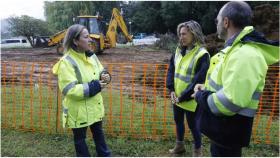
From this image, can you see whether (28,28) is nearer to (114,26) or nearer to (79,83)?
(114,26)

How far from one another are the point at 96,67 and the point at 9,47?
2905 centimetres

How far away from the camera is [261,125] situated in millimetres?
5898

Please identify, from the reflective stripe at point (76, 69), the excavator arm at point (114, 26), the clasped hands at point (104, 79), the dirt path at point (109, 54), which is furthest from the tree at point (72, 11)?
the reflective stripe at point (76, 69)

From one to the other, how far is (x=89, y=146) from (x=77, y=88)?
181 centimetres

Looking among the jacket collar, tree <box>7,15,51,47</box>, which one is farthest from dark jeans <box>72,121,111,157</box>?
tree <box>7,15,51,47</box>

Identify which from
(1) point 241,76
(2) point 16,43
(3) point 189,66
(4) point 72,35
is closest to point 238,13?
(1) point 241,76

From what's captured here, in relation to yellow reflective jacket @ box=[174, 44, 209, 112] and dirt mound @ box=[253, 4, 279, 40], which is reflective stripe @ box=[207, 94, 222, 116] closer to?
yellow reflective jacket @ box=[174, 44, 209, 112]

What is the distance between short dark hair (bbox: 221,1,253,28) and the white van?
→ 29.1 meters

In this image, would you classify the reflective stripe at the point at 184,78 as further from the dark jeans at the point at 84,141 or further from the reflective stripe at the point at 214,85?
the reflective stripe at the point at 214,85

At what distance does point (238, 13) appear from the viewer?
8.26 feet

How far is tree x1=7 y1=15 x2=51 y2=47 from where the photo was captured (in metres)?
25.6

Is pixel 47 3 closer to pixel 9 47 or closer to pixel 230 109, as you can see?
pixel 9 47

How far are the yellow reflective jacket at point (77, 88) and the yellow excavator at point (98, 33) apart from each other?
655 inches

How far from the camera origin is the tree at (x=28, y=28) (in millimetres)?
25625
